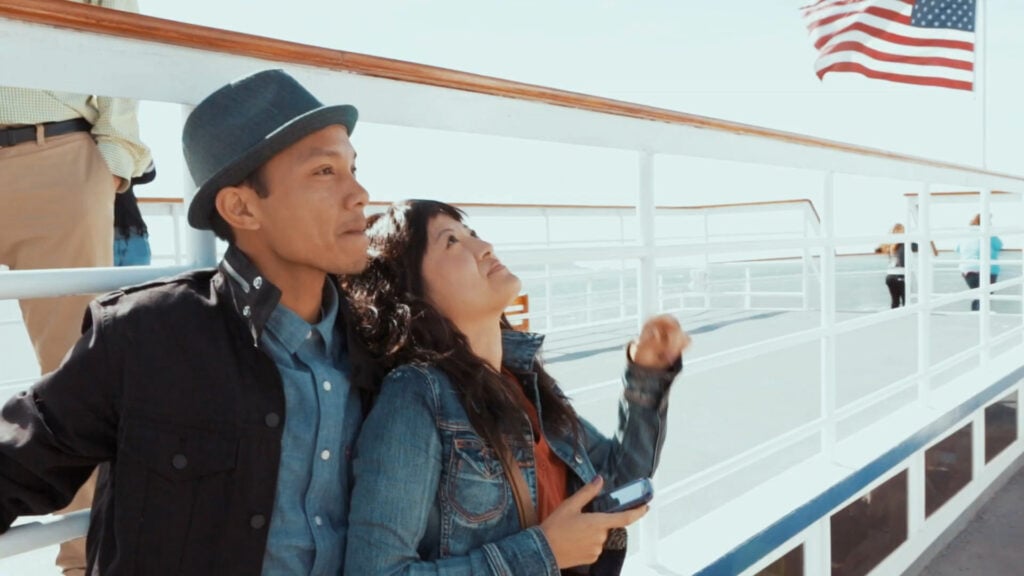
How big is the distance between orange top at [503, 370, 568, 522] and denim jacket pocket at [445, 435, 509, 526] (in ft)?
0.28

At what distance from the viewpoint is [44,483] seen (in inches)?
31.8

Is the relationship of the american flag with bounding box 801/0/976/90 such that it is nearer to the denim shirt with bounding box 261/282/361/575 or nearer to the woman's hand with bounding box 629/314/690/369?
the woman's hand with bounding box 629/314/690/369

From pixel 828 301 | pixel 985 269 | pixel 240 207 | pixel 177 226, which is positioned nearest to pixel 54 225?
pixel 240 207

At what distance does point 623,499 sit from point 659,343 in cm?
26

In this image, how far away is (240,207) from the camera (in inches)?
36.5

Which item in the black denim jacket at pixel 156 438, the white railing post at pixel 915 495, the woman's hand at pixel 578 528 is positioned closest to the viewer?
the black denim jacket at pixel 156 438

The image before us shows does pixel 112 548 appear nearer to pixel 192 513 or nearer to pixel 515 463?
pixel 192 513

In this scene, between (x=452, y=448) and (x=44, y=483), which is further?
(x=452, y=448)

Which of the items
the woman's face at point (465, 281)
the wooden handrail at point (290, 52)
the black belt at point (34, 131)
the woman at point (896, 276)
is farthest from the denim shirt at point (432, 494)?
the woman at point (896, 276)

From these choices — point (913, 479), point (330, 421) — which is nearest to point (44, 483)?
point (330, 421)

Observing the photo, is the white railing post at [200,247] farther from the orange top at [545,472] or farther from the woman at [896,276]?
the woman at [896,276]

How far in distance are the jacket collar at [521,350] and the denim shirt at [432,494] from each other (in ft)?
0.49

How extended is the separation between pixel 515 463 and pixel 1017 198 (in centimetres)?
475

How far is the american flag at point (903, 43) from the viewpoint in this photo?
207 inches
